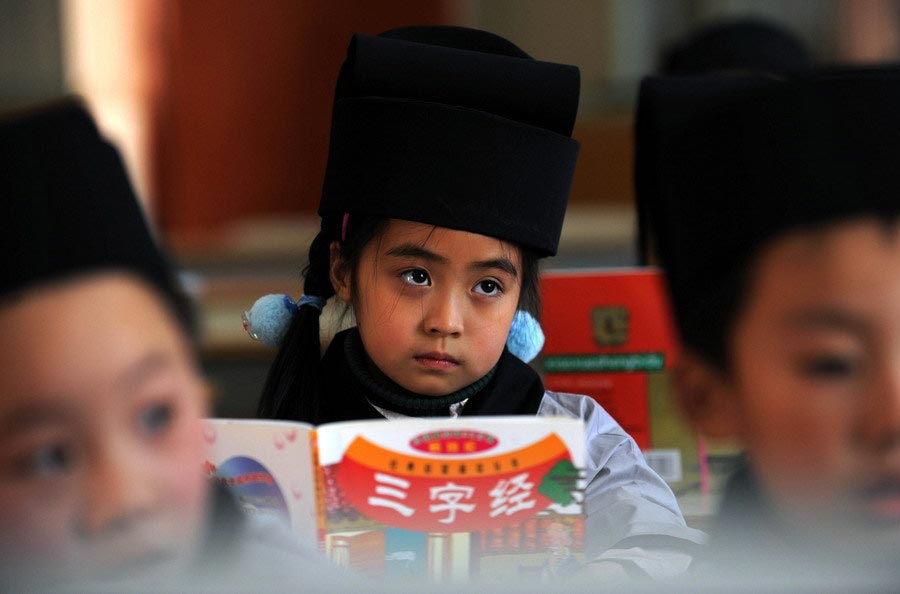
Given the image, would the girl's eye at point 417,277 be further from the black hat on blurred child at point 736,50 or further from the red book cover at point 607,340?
the black hat on blurred child at point 736,50

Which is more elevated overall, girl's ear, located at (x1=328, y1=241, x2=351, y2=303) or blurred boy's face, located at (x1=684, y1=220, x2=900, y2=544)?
girl's ear, located at (x1=328, y1=241, x2=351, y2=303)

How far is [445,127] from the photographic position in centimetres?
110

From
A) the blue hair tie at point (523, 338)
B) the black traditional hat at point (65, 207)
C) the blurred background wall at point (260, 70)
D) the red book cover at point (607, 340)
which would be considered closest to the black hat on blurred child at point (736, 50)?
the red book cover at point (607, 340)

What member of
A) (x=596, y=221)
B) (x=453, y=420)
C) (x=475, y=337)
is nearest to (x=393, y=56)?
(x=475, y=337)

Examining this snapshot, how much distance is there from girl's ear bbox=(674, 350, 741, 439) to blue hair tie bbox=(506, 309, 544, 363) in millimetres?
590

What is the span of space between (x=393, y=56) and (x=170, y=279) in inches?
A: 20.8

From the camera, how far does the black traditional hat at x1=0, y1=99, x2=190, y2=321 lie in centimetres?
58

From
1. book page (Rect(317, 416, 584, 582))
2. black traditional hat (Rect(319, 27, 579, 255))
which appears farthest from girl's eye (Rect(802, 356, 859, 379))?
black traditional hat (Rect(319, 27, 579, 255))

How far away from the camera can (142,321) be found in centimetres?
59

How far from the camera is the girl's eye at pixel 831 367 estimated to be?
1.93 feet

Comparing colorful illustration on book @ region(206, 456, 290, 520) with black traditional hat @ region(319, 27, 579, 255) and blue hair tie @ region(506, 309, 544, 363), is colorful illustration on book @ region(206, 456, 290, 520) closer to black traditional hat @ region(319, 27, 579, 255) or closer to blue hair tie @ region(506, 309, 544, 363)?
black traditional hat @ region(319, 27, 579, 255)

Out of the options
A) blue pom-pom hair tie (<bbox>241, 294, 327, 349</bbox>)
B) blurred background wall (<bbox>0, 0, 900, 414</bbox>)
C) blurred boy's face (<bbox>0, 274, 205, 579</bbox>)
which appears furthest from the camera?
blurred background wall (<bbox>0, 0, 900, 414</bbox>)

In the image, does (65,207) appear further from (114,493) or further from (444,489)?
(444,489)

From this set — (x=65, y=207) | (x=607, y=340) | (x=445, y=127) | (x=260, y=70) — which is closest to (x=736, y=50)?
(x=607, y=340)
